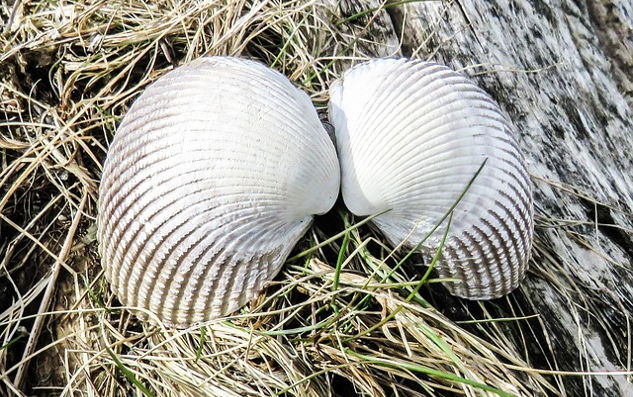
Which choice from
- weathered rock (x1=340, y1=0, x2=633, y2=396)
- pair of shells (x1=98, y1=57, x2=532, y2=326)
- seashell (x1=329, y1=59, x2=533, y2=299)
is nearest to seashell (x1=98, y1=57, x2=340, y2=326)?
pair of shells (x1=98, y1=57, x2=532, y2=326)

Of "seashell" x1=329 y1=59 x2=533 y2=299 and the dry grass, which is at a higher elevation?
"seashell" x1=329 y1=59 x2=533 y2=299

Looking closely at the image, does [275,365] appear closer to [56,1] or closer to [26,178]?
[26,178]

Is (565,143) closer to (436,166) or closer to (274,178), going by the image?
(436,166)

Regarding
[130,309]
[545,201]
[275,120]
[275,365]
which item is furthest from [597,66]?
[130,309]

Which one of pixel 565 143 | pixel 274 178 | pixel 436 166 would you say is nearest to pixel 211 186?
pixel 274 178

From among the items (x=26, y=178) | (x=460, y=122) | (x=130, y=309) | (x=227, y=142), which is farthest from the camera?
(x=26, y=178)

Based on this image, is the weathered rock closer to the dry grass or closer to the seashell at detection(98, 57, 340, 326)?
the dry grass
